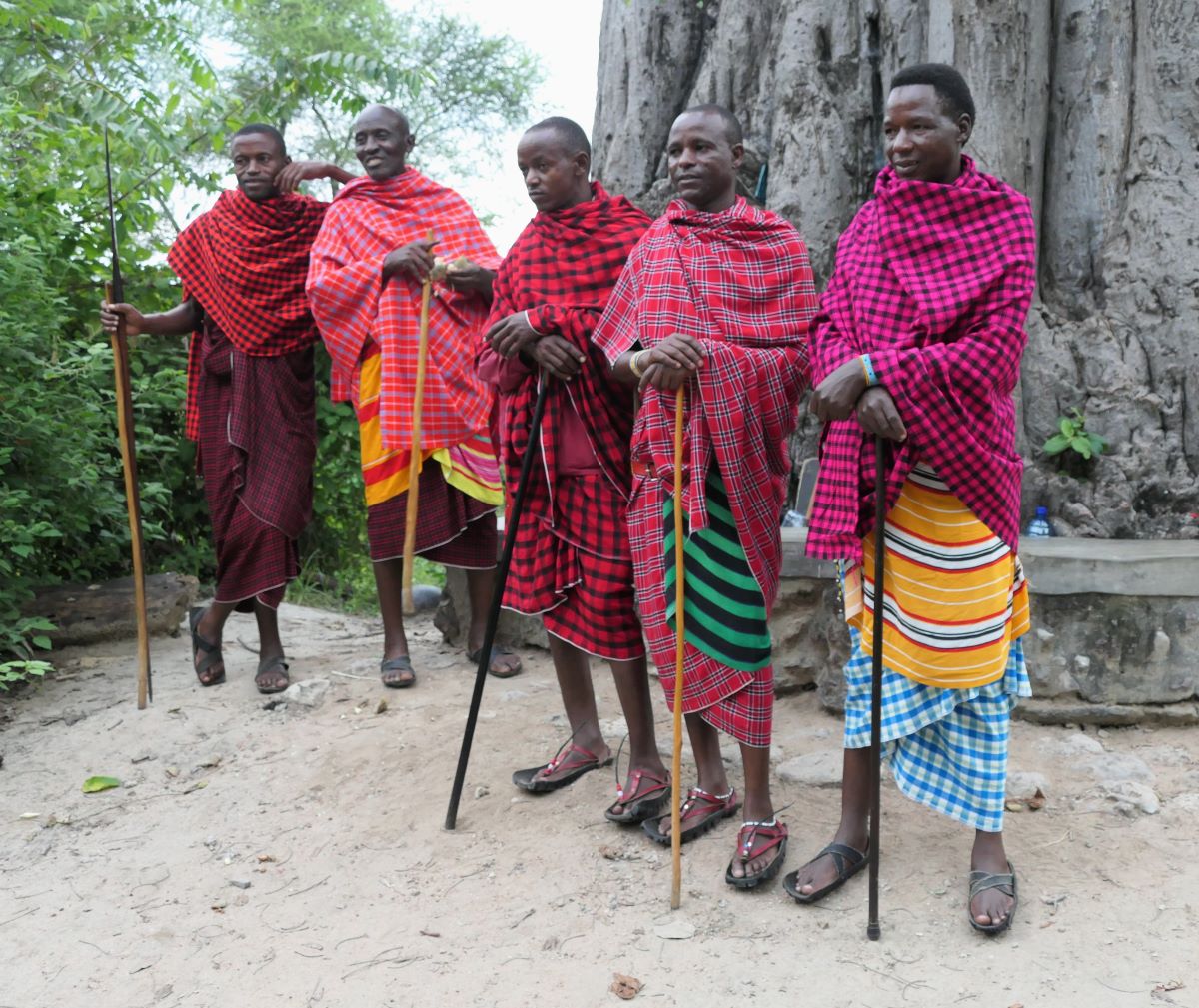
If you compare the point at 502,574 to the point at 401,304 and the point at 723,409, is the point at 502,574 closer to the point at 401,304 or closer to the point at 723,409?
the point at 723,409

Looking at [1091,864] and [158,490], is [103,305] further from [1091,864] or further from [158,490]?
[1091,864]

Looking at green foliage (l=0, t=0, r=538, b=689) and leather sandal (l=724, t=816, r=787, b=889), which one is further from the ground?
green foliage (l=0, t=0, r=538, b=689)

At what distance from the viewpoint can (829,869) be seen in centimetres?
301

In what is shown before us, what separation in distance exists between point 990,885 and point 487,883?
1335 mm

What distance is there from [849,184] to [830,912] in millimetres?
3069

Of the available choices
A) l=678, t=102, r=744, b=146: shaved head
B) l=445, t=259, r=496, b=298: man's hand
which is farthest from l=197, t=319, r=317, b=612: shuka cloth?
l=678, t=102, r=744, b=146: shaved head

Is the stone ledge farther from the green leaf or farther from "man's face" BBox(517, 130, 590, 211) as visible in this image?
"man's face" BBox(517, 130, 590, 211)

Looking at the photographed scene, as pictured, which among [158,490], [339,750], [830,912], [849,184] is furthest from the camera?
[158,490]

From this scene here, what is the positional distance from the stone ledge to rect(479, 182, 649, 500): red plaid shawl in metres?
0.84

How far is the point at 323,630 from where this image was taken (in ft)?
19.1

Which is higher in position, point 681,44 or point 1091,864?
point 681,44

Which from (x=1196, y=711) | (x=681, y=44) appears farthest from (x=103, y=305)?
(x=1196, y=711)

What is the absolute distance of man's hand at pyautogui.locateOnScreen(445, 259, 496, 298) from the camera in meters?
4.23

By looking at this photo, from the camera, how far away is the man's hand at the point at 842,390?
2.72 metres
